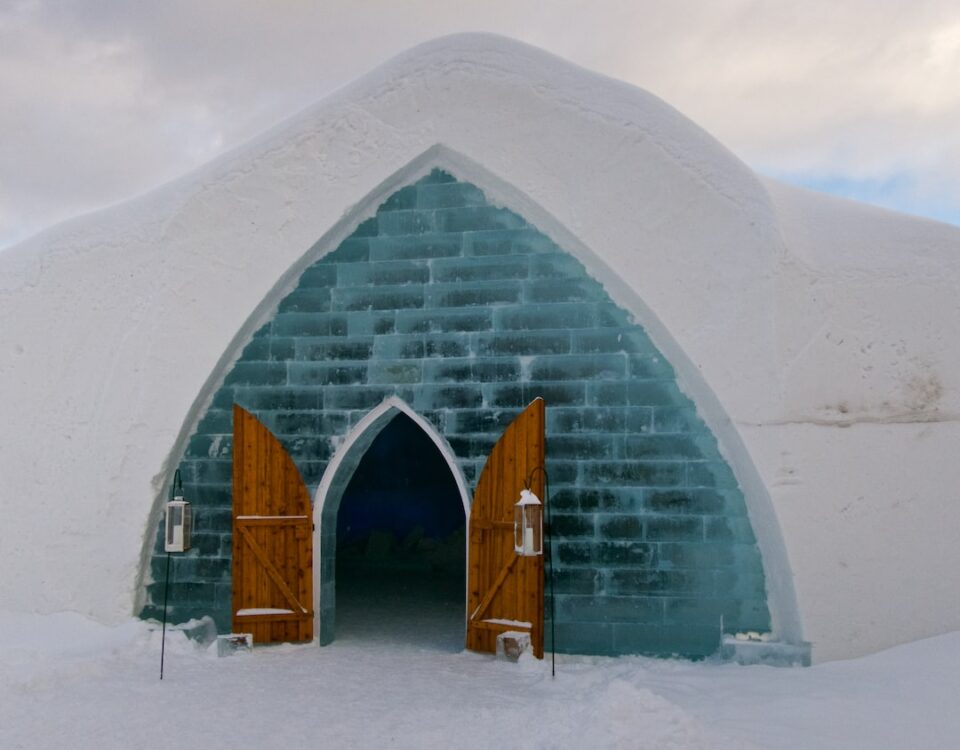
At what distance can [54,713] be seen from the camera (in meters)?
5.34

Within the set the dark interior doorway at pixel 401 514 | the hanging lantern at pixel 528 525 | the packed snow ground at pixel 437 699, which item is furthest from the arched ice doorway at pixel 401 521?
the hanging lantern at pixel 528 525

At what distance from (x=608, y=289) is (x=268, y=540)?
134 inches

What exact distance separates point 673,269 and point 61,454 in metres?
5.34

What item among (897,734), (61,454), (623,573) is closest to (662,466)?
(623,573)

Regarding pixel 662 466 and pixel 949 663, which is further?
pixel 662 466

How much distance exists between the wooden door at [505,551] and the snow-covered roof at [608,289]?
133 cm

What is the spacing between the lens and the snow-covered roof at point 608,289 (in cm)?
630

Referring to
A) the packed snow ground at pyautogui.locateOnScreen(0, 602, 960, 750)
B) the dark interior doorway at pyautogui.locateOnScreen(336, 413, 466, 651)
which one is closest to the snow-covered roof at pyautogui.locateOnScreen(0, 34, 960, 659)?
the packed snow ground at pyautogui.locateOnScreen(0, 602, 960, 750)

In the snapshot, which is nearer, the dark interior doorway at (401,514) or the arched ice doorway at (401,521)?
the arched ice doorway at (401,521)

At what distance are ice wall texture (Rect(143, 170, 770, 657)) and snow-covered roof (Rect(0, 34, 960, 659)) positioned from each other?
0.22m

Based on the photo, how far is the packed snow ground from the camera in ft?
15.8

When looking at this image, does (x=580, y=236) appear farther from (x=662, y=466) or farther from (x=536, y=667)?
(x=536, y=667)

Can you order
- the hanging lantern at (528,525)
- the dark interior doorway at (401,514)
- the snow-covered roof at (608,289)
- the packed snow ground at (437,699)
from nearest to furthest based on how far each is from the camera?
the packed snow ground at (437,699)
the hanging lantern at (528,525)
the snow-covered roof at (608,289)
the dark interior doorway at (401,514)

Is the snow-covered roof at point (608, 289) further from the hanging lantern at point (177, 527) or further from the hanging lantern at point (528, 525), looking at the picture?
the hanging lantern at point (528, 525)
